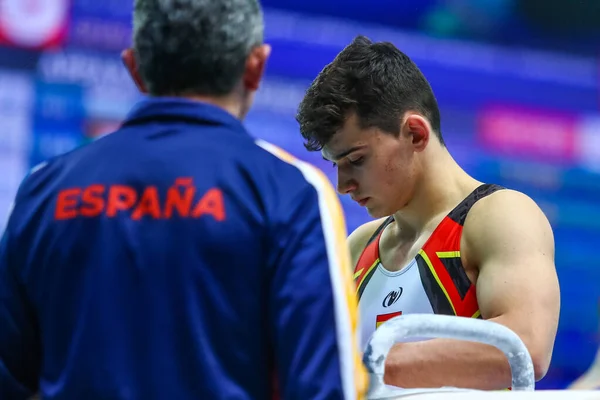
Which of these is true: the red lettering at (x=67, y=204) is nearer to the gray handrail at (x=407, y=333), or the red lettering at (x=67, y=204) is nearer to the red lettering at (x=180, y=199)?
the red lettering at (x=180, y=199)

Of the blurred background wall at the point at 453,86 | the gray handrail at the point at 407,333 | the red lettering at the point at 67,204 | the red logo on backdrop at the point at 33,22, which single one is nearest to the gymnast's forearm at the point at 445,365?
the gray handrail at the point at 407,333

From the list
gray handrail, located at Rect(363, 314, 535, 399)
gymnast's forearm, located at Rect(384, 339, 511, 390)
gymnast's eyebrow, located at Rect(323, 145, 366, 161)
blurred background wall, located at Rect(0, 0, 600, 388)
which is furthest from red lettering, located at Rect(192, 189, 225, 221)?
blurred background wall, located at Rect(0, 0, 600, 388)

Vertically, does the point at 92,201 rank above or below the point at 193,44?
below

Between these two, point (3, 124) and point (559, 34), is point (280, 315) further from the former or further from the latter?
point (559, 34)

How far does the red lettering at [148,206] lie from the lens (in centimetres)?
113

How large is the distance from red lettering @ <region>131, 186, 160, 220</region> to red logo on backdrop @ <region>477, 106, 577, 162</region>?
4527 millimetres

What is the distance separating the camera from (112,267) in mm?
1125

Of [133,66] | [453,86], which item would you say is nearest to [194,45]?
[133,66]

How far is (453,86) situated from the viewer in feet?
17.8

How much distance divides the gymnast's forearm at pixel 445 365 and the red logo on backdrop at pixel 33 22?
3229 mm

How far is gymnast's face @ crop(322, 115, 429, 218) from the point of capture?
2191 millimetres

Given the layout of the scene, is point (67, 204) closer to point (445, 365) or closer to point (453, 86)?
point (445, 365)

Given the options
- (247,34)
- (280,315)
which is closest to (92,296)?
(280,315)

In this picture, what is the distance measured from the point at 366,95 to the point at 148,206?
117 cm
